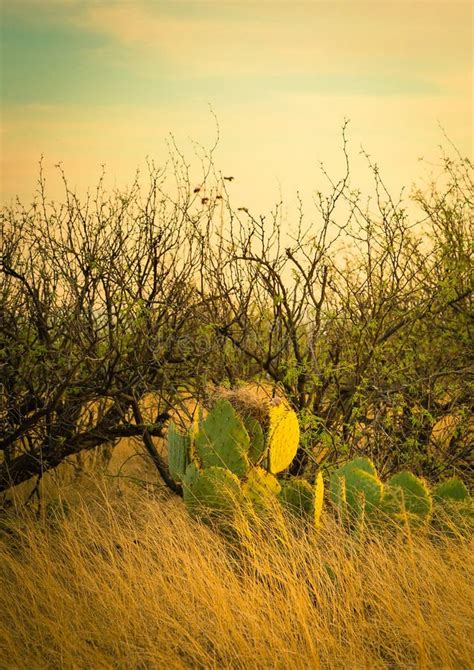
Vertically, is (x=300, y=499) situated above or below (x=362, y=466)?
below

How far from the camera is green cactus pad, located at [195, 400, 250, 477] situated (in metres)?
4.80

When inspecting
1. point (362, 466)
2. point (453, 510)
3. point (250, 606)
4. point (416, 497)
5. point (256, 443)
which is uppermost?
point (256, 443)

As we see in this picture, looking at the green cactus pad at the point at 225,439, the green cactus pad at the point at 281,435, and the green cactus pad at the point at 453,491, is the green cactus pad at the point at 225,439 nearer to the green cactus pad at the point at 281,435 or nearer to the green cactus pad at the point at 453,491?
the green cactus pad at the point at 281,435

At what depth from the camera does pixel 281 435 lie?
4879mm

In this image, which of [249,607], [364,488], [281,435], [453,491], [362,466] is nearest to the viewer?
[249,607]

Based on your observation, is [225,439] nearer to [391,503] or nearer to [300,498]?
[300,498]

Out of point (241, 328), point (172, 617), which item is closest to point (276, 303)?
point (241, 328)

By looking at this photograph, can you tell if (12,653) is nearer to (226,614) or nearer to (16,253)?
(226,614)

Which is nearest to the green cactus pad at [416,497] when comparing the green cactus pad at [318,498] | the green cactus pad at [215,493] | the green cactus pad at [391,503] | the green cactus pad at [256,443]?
the green cactus pad at [391,503]

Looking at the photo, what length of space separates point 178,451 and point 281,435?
2.14 feet

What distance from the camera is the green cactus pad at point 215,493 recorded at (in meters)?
4.72

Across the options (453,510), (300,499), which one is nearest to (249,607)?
(300,499)

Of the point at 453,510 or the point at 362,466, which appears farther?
the point at 453,510

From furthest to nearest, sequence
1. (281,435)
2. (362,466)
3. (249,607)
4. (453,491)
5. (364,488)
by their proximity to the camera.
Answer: (453,491) → (281,435) → (362,466) → (364,488) → (249,607)
